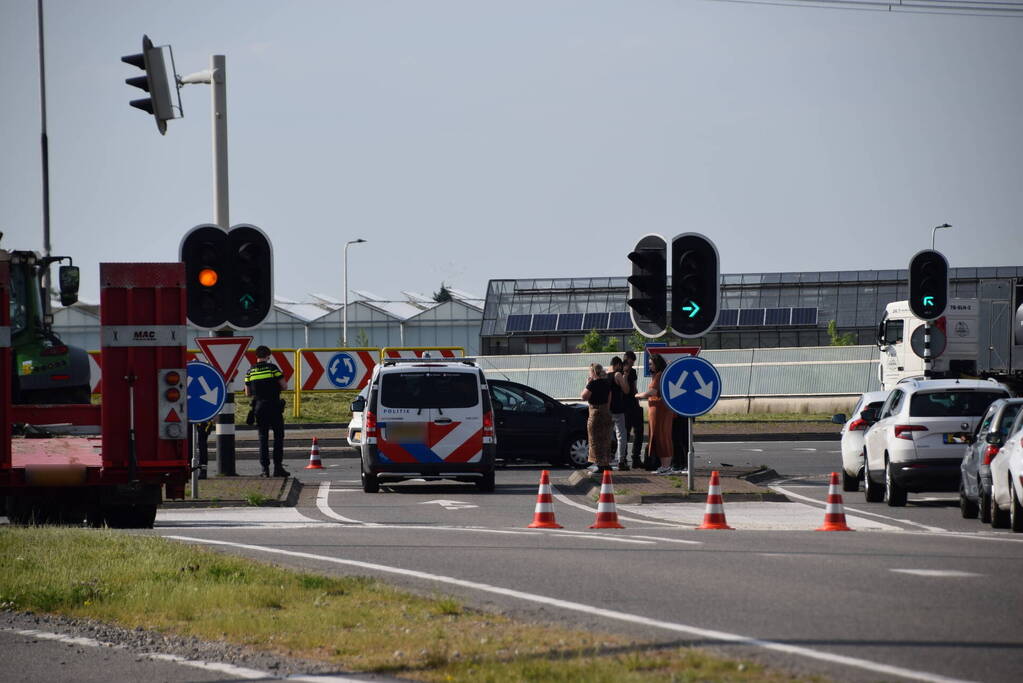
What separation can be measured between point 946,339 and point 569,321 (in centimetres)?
4468

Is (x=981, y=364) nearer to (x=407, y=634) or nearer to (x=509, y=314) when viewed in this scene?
(x=407, y=634)

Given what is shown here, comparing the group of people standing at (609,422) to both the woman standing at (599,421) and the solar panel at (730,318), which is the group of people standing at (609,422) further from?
the solar panel at (730,318)

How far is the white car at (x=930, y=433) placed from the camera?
1886 cm

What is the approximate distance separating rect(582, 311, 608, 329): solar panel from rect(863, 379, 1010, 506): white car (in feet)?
200

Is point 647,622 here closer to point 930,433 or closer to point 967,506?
point 967,506

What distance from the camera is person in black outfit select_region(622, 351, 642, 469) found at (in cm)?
2583

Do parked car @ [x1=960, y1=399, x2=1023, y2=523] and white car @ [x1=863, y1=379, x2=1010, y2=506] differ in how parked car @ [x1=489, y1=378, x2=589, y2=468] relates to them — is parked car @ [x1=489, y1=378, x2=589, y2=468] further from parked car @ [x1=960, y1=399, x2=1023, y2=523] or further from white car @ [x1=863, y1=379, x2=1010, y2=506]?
parked car @ [x1=960, y1=399, x2=1023, y2=523]

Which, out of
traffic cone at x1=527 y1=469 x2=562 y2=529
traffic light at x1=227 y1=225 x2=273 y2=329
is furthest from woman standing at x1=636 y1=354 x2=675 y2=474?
traffic cone at x1=527 y1=469 x2=562 y2=529

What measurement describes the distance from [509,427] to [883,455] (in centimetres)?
925

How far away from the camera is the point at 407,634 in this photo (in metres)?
8.58

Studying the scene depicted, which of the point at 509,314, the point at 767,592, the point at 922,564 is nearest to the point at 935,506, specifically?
the point at 922,564

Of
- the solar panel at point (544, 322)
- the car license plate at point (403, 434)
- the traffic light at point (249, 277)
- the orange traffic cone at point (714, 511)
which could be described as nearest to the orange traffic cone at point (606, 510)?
the orange traffic cone at point (714, 511)

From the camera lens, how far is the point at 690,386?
1978 centimetres

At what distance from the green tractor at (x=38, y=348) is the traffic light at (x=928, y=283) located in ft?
43.1
